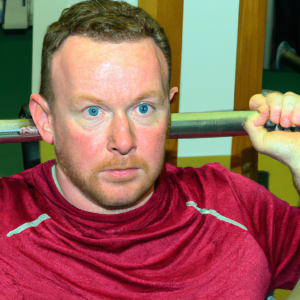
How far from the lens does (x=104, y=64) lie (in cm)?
62

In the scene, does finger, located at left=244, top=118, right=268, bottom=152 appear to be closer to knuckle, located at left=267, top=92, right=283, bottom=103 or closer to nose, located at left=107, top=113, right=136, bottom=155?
knuckle, located at left=267, top=92, right=283, bottom=103

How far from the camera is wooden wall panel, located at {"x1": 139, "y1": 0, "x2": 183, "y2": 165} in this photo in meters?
1.17

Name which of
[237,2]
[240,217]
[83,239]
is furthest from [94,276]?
[237,2]

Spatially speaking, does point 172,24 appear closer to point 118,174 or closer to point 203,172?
point 203,172

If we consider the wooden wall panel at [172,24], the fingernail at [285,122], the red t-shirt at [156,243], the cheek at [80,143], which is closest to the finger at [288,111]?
the fingernail at [285,122]

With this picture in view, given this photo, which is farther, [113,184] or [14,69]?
[14,69]

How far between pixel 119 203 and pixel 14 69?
71 centimetres

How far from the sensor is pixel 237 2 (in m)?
1.27

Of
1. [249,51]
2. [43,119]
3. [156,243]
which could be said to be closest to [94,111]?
[43,119]

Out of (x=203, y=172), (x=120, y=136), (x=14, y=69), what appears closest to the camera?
(x=120, y=136)

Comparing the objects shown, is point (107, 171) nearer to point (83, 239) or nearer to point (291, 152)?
point (83, 239)

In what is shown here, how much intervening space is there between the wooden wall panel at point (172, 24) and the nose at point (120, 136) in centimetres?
62

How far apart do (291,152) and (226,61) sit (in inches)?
25.6

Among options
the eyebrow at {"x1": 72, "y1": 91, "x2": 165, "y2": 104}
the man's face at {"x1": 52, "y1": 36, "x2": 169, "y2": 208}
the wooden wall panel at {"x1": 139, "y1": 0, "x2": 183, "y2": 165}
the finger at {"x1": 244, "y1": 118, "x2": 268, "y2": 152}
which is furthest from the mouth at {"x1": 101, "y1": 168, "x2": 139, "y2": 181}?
the wooden wall panel at {"x1": 139, "y1": 0, "x2": 183, "y2": 165}
